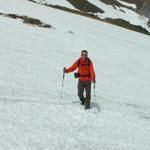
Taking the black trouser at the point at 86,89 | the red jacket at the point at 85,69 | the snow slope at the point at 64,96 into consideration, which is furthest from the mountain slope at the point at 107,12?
the red jacket at the point at 85,69

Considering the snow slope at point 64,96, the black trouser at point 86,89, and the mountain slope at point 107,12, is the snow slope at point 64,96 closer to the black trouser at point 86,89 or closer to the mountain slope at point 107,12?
the black trouser at point 86,89

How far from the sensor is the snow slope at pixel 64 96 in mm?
13625

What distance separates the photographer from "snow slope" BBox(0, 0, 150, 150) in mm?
13625

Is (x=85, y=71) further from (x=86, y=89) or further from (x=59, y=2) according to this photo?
(x=59, y=2)

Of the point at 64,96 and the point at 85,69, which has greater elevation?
the point at 85,69

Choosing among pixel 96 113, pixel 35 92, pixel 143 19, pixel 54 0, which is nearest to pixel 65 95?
pixel 35 92

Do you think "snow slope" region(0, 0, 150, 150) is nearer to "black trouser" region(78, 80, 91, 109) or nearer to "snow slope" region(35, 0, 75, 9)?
"black trouser" region(78, 80, 91, 109)

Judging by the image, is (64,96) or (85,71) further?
(64,96)

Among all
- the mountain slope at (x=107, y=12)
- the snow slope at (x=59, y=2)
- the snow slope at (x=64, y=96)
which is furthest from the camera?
the mountain slope at (x=107, y=12)

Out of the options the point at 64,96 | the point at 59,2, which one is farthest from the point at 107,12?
the point at 64,96

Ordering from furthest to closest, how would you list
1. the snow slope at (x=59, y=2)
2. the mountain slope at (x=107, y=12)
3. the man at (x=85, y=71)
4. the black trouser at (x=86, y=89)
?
the mountain slope at (x=107, y=12)
the snow slope at (x=59, y=2)
the black trouser at (x=86, y=89)
the man at (x=85, y=71)

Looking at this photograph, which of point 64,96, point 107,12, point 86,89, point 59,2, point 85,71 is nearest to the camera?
point 85,71

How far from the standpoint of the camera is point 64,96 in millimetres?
19250

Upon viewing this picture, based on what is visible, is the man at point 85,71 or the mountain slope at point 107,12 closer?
the man at point 85,71
